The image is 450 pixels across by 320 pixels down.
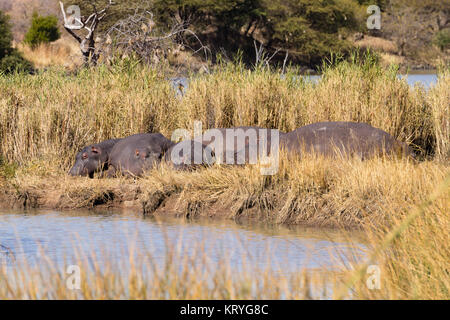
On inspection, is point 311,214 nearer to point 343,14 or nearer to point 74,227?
point 74,227

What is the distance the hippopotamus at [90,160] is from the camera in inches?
410

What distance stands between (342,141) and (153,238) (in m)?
2.93

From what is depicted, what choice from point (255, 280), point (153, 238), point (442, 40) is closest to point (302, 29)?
point (442, 40)

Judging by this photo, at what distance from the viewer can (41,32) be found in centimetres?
4503

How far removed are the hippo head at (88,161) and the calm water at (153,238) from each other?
106 cm

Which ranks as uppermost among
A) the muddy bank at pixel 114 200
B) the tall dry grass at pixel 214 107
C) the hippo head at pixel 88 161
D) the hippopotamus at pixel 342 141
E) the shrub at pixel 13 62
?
the shrub at pixel 13 62

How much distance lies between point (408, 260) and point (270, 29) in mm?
43510

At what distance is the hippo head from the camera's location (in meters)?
10.4

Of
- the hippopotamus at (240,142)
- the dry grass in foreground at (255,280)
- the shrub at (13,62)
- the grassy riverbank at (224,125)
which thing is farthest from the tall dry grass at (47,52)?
the dry grass in foreground at (255,280)

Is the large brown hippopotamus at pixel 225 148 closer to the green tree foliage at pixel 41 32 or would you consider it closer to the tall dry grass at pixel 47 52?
the tall dry grass at pixel 47 52

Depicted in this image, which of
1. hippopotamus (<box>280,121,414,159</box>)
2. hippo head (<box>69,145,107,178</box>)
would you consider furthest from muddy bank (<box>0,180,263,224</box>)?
hippopotamus (<box>280,121,414,159</box>)

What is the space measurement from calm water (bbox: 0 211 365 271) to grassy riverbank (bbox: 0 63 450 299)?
0.38 metres

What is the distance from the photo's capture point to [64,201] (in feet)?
31.9
